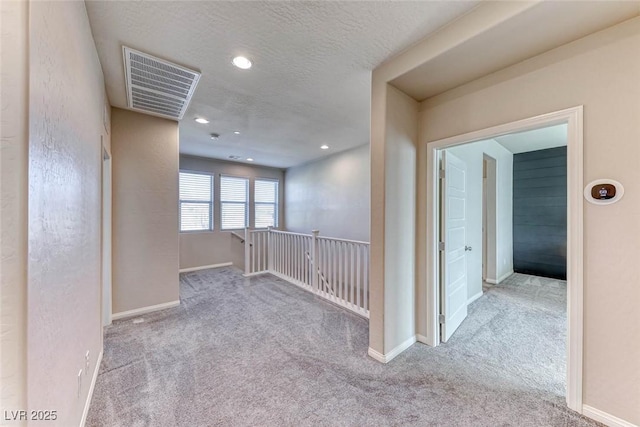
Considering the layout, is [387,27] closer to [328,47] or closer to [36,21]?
[328,47]

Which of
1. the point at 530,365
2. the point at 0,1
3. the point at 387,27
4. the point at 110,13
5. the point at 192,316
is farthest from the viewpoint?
the point at 192,316

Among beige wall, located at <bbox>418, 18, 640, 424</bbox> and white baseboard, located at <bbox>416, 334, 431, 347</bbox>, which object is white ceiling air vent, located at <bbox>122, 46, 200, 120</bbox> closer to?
beige wall, located at <bbox>418, 18, 640, 424</bbox>

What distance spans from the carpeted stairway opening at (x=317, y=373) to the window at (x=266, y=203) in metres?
3.82

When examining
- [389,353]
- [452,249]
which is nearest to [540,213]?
[452,249]

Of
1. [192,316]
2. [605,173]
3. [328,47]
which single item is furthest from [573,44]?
[192,316]

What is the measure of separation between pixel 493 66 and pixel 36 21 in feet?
8.77

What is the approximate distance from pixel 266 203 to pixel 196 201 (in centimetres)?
185

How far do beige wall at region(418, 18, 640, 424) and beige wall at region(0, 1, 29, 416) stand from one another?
110 inches

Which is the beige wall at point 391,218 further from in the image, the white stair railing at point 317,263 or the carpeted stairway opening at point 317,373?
the white stair railing at point 317,263

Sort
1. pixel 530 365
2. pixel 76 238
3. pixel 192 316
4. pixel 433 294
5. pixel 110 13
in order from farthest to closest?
pixel 192 316 → pixel 433 294 → pixel 530 365 → pixel 110 13 → pixel 76 238

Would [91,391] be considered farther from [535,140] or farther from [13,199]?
[535,140]

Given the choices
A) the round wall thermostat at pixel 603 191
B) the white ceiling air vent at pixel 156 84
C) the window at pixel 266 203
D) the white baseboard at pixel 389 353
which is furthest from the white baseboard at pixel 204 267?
the round wall thermostat at pixel 603 191

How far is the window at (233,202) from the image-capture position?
6199 millimetres

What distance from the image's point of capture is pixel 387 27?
1.74 m
